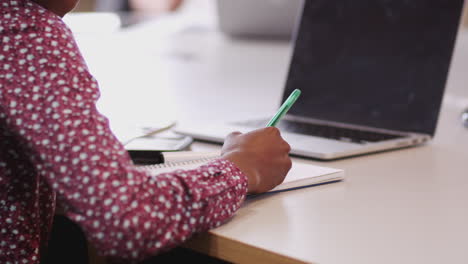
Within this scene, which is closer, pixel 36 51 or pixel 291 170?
pixel 36 51

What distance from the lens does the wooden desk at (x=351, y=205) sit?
21.2 inches

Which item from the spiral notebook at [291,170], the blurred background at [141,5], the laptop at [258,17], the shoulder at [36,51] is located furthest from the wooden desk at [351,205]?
the blurred background at [141,5]

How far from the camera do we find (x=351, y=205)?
2.15 feet

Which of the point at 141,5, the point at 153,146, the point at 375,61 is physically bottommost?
the point at 141,5

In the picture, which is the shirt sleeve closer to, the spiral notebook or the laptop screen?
the spiral notebook

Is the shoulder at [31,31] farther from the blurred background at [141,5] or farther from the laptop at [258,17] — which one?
the blurred background at [141,5]

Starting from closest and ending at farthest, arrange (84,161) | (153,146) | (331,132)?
(84,161)
(153,146)
(331,132)

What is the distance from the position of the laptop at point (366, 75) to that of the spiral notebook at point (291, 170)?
0.12 meters

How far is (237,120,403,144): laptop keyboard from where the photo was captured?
93cm

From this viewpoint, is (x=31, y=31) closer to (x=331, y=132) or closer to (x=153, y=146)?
(x=153, y=146)

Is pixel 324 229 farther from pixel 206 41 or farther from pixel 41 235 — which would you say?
pixel 206 41

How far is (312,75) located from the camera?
111 cm

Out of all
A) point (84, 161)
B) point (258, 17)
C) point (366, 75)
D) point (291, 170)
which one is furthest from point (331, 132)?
point (258, 17)

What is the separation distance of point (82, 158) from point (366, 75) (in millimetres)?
637
